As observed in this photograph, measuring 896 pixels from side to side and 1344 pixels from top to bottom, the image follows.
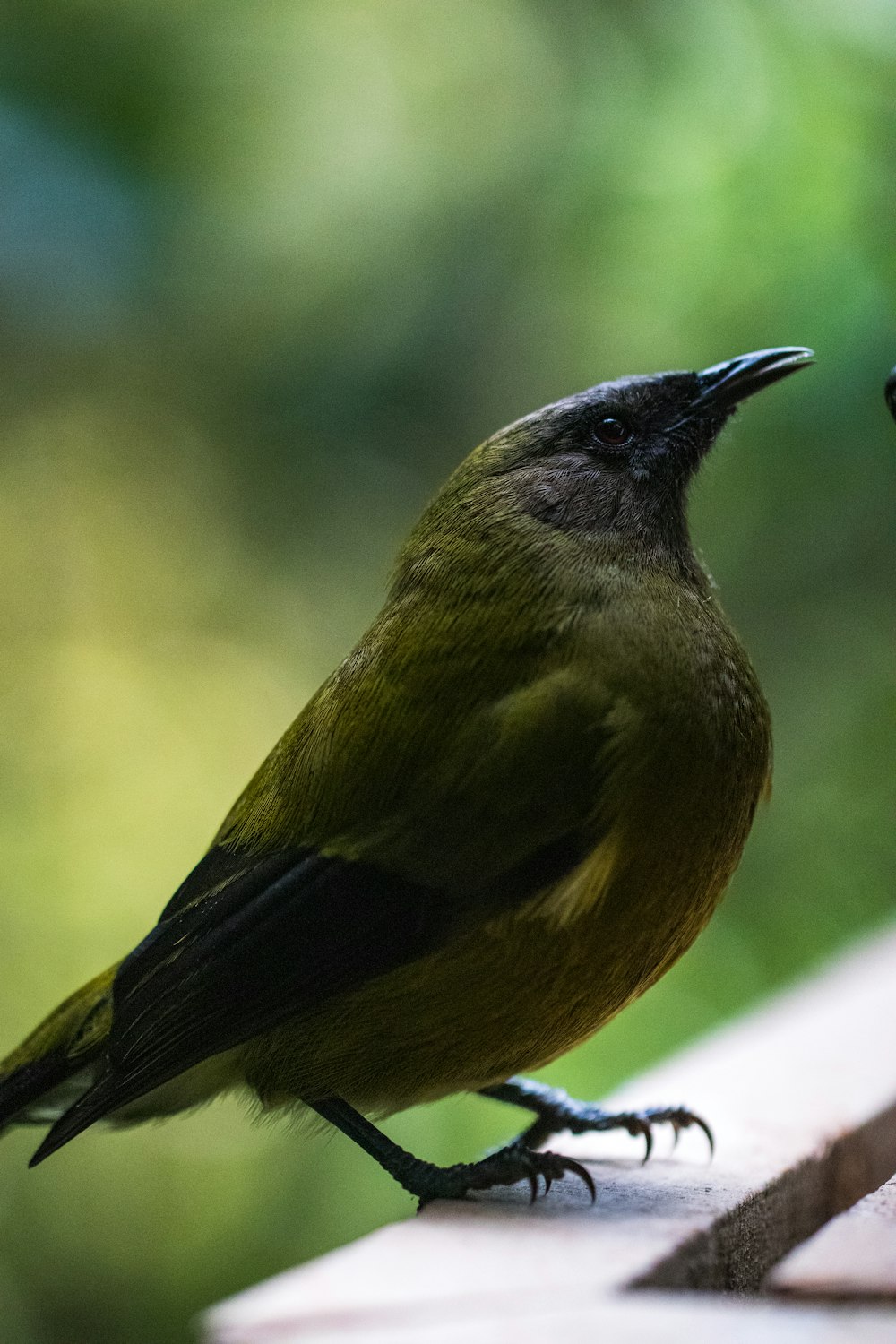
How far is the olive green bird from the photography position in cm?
163

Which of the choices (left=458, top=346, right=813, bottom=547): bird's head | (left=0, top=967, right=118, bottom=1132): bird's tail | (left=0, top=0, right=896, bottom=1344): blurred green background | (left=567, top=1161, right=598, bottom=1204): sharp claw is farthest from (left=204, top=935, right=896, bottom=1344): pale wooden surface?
(left=0, top=0, right=896, bottom=1344): blurred green background

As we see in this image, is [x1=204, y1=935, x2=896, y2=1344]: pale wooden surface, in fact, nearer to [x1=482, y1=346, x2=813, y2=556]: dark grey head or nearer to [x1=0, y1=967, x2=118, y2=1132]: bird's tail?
[x1=0, y1=967, x2=118, y2=1132]: bird's tail

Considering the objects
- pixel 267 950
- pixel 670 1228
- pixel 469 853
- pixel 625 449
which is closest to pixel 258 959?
pixel 267 950

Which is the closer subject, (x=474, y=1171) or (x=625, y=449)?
(x=474, y=1171)

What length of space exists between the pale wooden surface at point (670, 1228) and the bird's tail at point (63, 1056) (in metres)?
0.60

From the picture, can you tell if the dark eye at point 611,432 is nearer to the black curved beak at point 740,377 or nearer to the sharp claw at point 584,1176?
the black curved beak at point 740,377

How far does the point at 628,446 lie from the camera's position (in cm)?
208

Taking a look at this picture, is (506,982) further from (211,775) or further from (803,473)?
(211,775)

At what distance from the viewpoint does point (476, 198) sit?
139 inches

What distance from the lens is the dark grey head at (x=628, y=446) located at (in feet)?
6.52

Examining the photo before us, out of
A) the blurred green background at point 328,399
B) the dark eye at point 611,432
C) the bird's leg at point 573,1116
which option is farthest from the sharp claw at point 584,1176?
the blurred green background at point 328,399

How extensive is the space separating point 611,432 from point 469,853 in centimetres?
71

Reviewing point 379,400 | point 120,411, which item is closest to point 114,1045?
point 379,400

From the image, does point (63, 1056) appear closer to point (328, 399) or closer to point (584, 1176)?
point (584, 1176)
